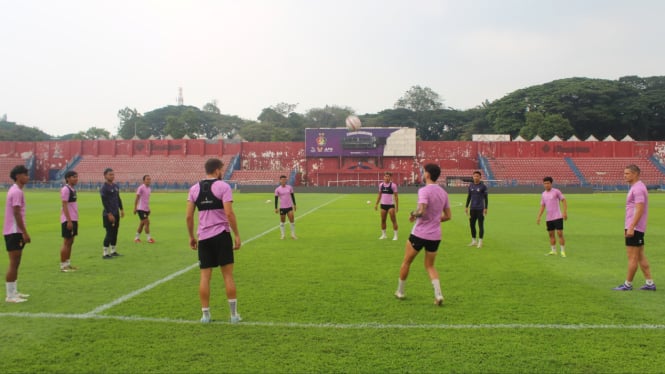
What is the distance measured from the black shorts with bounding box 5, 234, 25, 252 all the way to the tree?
12495 centimetres

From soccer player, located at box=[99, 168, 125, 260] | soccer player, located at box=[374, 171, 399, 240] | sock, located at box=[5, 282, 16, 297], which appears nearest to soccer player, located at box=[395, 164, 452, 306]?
sock, located at box=[5, 282, 16, 297]

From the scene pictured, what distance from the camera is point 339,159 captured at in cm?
7000

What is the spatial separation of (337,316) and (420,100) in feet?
414

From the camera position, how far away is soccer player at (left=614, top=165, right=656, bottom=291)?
721 centimetres

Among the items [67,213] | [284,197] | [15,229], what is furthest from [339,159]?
[15,229]

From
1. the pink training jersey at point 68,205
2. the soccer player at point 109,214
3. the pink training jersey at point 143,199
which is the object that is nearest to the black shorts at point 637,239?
the pink training jersey at point 68,205

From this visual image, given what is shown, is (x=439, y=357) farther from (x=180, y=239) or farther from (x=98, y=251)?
(x=180, y=239)

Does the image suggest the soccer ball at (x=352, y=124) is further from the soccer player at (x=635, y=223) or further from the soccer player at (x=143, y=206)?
the soccer player at (x=635, y=223)

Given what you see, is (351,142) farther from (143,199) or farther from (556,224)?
(556,224)

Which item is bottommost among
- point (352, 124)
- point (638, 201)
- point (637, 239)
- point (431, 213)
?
point (637, 239)

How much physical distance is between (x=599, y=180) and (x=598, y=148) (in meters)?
8.80

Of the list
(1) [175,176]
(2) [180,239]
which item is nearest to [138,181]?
(1) [175,176]

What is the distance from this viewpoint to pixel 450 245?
12602mm

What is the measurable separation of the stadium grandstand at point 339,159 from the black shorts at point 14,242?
5593 cm
